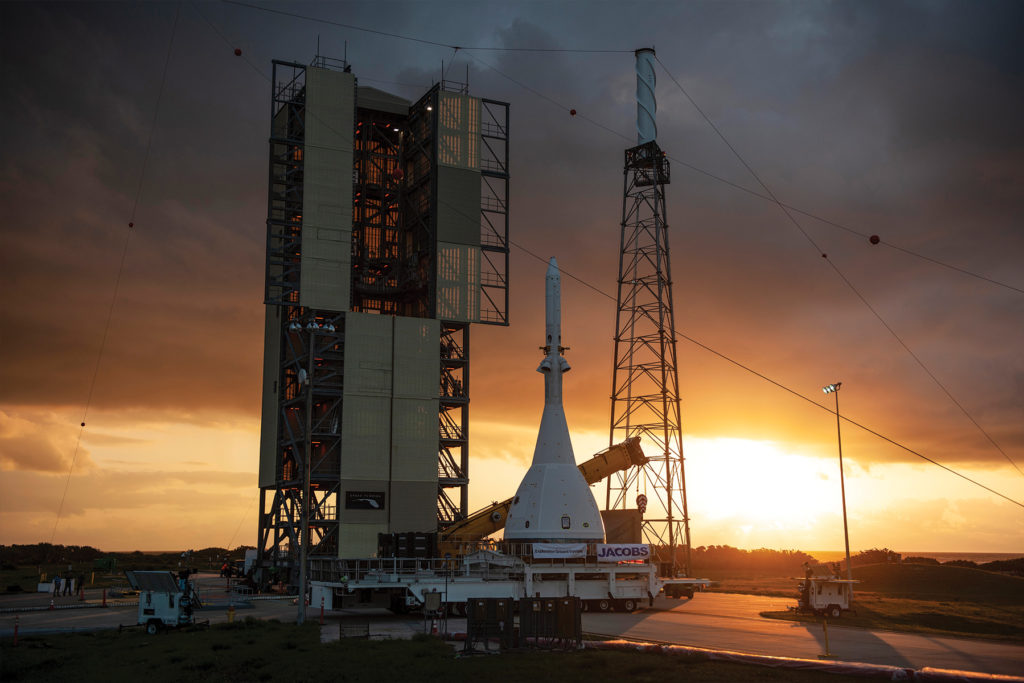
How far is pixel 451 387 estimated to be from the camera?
76625 mm

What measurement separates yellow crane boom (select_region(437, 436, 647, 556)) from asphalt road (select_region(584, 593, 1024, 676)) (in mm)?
14249

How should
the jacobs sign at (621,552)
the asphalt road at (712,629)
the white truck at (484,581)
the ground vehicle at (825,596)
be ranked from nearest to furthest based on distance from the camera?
the asphalt road at (712,629)
the white truck at (484,581)
the ground vehicle at (825,596)
the jacobs sign at (621,552)

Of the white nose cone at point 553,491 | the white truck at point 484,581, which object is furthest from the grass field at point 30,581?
the white nose cone at point 553,491

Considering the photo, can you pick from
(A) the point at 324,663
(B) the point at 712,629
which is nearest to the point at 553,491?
(B) the point at 712,629

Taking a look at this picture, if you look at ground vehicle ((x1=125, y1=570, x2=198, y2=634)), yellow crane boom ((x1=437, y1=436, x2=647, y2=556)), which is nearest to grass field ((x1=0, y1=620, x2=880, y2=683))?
ground vehicle ((x1=125, y1=570, x2=198, y2=634))

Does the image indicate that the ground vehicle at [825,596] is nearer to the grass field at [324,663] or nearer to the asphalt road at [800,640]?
the asphalt road at [800,640]

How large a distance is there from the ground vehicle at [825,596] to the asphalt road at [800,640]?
264 centimetres

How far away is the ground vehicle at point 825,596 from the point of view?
44.7m

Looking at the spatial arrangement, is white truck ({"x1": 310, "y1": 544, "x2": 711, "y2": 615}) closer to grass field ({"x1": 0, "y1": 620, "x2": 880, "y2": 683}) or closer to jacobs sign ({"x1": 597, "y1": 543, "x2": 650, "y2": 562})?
jacobs sign ({"x1": 597, "y1": 543, "x2": 650, "y2": 562})

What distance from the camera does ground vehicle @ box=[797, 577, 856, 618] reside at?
44.7 meters

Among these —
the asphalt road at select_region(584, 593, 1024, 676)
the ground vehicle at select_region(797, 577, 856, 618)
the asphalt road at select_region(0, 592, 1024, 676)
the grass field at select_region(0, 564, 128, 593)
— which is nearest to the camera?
the asphalt road at select_region(584, 593, 1024, 676)

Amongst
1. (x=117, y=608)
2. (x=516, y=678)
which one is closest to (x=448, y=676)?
(x=516, y=678)

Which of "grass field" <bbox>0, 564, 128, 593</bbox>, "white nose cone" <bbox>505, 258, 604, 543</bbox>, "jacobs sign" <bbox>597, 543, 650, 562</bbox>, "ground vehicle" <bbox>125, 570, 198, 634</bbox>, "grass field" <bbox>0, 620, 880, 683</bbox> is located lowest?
"grass field" <bbox>0, 620, 880, 683</bbox>

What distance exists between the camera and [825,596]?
45.3m
